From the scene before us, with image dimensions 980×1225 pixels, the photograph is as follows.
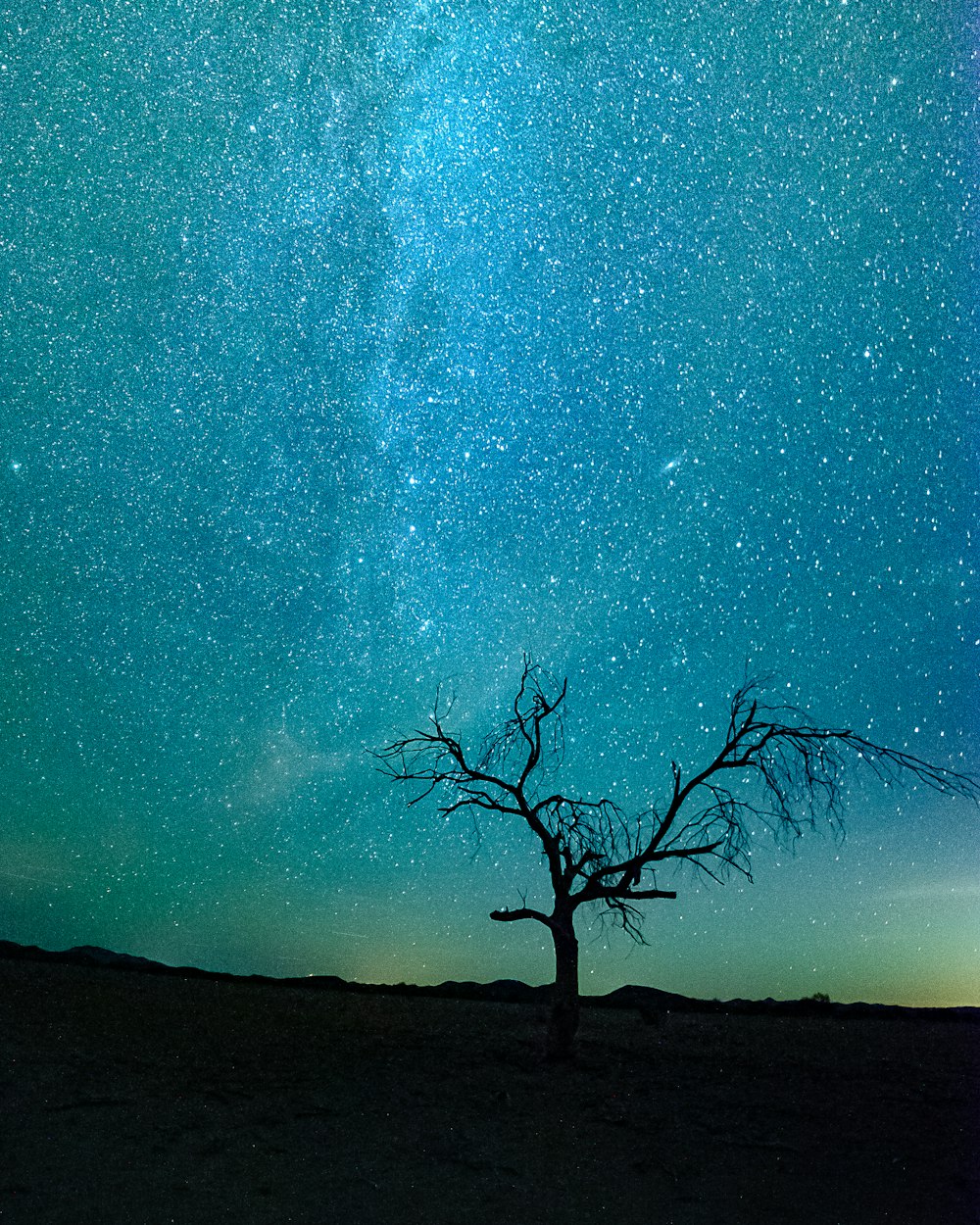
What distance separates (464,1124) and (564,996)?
307cm

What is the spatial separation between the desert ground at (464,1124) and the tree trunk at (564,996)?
341mm

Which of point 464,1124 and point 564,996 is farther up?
point 564,996

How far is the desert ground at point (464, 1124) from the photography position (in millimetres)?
8067

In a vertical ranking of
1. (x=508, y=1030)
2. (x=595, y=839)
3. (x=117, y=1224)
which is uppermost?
(x=595, y=839)

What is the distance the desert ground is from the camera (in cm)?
807

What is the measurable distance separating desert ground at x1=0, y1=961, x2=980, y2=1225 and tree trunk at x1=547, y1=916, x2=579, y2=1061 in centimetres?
34

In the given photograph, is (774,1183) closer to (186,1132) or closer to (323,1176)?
(323,1176)

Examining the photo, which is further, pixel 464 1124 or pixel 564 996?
pixel 564 996

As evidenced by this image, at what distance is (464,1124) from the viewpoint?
1045cm

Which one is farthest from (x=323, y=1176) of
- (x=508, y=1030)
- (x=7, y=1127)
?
(x=508, y=1030)

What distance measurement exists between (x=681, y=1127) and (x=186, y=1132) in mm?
5526

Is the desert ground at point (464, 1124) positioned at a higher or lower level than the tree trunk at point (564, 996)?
lower

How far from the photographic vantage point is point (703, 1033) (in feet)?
57.1

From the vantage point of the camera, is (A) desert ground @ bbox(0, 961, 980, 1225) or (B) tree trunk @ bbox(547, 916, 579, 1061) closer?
(A) desert ground @ bbox(0, 961, 980, 1225)
